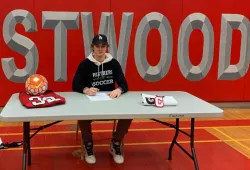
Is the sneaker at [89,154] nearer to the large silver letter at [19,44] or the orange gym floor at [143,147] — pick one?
the orange gym floor at [143,147]

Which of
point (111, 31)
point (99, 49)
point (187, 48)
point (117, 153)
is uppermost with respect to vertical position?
point (111, 31)

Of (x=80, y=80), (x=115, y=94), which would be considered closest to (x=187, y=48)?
(x=80, y=80)

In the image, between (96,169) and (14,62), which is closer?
(96,169)

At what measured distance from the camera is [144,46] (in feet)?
18.1

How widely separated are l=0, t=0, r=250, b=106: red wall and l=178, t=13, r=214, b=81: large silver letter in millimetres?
70

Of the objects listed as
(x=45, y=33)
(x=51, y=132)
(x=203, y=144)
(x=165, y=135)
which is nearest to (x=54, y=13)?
(x=45, y=33)

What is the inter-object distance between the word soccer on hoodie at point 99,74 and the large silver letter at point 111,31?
165cm

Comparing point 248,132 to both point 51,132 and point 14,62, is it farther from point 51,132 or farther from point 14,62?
point 14,62

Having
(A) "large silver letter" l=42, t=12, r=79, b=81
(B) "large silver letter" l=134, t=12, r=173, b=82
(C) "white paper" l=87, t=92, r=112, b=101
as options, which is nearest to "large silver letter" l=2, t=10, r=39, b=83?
(A) "large silver letter" l=42, t=12, r=79, b=81

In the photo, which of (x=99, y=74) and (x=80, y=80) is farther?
(x=99, y=74)

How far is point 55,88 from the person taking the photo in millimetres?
5391

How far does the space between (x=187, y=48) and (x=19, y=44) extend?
266 cm

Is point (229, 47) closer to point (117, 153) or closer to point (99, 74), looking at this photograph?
point (99, 74)

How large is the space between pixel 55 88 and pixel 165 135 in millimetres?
1948
